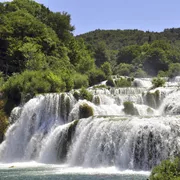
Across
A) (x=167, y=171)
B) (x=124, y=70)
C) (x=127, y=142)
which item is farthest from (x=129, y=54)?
(x=167, y=171)

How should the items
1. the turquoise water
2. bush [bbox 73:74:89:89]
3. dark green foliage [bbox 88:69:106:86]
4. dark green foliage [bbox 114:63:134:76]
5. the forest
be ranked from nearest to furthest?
1. the turquoise water
2. the forest
3. bush [bbox 73:74:89:89]
4. dark green foliage [bbox 88:69:106:86]
5. dark green foliage [bbox 114:63:134:76]

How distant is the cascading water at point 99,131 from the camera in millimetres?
21578

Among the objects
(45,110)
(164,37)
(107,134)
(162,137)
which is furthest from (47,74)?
(164,37)

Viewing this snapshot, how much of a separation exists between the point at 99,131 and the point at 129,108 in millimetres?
8129

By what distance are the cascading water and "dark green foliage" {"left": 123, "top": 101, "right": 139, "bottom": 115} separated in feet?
0.72

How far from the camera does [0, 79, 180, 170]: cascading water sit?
21.6 metres

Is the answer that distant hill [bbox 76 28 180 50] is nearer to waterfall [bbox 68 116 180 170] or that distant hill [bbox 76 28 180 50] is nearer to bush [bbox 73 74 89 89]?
bush [bbox 73 74 89 89]

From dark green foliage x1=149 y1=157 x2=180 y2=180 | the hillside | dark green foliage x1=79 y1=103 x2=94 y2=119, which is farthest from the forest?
dark green foliage x1=149 y1=157 x2=180 y2=180

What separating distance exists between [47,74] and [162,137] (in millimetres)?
18634

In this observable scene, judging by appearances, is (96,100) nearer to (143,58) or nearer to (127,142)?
(127,142)

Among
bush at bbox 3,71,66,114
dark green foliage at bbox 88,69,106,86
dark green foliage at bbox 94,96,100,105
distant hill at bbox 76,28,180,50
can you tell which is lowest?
dark green foliage at bbox 94,96,100,105

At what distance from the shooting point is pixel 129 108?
31.2 meters

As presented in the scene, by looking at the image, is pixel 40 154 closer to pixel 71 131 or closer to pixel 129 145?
pixel 71 131

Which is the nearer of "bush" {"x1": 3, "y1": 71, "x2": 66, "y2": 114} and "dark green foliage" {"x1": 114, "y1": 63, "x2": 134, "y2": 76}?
"bush" {"x1": 3, "y1": 71, "x2": 66, "y2": 114}
